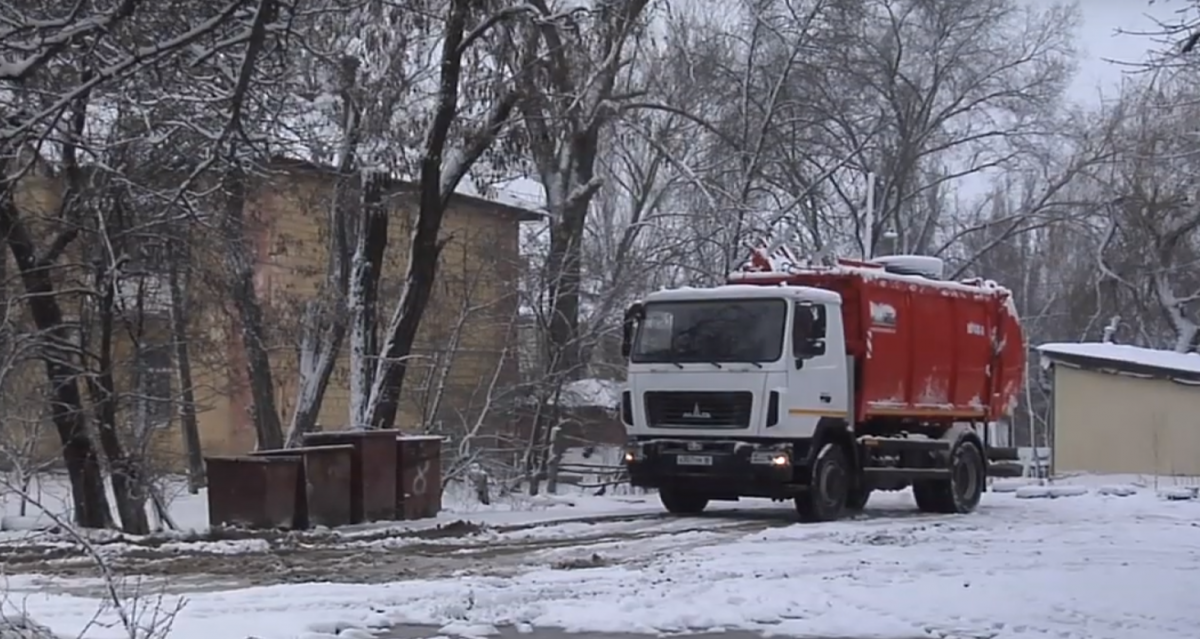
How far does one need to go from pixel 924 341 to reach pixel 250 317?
9898 millimetres

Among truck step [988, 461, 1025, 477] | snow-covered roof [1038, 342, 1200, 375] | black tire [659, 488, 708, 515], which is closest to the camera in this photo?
black tire [659, 488, 708, 515]

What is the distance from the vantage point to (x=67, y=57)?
11.6 m

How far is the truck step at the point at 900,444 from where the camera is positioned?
22438 millimetres

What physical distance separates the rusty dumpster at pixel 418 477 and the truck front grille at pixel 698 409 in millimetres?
2874

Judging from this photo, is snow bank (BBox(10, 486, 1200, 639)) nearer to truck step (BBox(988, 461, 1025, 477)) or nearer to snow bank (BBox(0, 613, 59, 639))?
snow bank (BBox(0, 613, 59, 639))

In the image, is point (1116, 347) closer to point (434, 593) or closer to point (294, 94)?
point (294, 94)

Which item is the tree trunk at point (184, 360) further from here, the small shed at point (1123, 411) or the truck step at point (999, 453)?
the small shed at point (1123, 411)

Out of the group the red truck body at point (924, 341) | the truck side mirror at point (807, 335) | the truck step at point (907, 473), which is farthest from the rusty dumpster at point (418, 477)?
the truck step at point (907, 473)

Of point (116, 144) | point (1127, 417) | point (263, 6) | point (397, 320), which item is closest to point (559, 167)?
point (397, 320)

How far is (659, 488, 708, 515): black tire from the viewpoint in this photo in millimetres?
22969

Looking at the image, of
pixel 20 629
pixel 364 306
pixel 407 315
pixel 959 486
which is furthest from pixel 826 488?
pixel 20 629

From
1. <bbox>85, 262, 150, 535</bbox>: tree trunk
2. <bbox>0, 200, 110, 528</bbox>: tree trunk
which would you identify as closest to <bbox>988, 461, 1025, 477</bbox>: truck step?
<bbox>85, 262, 150, 535</bbox>: tree trunk

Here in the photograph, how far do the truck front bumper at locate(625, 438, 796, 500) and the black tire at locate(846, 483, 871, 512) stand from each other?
1699mm

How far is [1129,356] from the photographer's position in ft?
121
